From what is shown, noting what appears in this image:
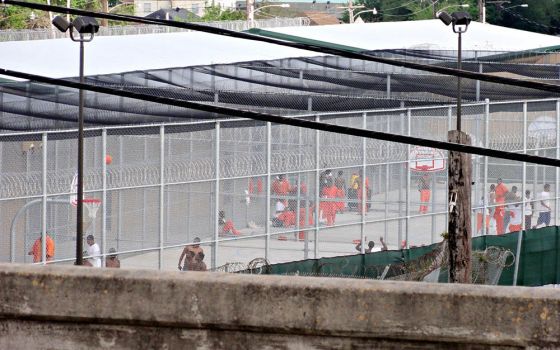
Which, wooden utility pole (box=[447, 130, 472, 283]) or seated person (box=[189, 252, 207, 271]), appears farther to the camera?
seated person (box=[189, 252, 207, 271])

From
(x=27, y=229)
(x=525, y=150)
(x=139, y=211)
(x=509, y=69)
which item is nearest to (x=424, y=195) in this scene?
(x=525, y=150)

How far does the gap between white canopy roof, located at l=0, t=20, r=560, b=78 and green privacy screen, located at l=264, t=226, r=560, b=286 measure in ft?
32.3

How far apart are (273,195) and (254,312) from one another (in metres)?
12.3

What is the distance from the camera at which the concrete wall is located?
17.0ft

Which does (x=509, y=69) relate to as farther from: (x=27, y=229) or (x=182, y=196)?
(x=27, y=229)

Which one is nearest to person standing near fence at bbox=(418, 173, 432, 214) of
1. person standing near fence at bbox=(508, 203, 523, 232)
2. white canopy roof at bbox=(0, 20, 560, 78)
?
person standing near fence at bbox=(508, 203, 523, 232)

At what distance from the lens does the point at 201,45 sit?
32.6 m

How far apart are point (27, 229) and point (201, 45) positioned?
1816 centimetres

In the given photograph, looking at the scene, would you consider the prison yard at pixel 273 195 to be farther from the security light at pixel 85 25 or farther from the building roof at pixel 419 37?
the building roof at pixel 419 37

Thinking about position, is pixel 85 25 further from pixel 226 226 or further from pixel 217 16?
pixel 217 16

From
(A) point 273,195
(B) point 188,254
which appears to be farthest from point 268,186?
(A) point 273,195

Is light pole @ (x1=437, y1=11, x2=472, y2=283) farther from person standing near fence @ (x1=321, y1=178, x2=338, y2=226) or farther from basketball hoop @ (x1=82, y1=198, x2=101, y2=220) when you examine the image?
basketball hoop @ (x1=82, y1=198, x2=101, y2=220)

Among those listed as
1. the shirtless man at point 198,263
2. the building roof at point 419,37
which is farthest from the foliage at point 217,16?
the shirtless man at point 198,263

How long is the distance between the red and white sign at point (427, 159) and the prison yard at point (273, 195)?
4 cm
